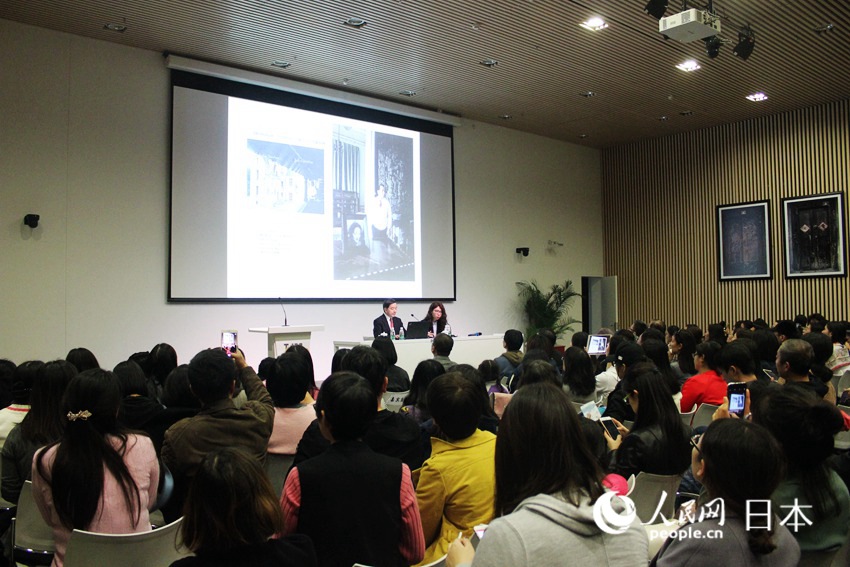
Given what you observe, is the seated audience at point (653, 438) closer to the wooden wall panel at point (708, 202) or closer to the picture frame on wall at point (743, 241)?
the wooden wall panel at point (708, 202)

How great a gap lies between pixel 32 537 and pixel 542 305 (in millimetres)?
10864

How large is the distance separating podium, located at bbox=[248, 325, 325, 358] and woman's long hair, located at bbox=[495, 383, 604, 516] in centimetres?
629

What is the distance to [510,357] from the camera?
5.99m

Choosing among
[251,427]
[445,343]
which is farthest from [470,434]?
[445,343]

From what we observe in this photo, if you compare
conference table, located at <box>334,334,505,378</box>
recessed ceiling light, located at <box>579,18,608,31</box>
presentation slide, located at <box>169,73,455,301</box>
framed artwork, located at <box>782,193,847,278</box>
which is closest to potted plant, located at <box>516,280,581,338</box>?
presentation slide, located at <box>169,73,455,301</box>

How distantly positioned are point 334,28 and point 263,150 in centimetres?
213

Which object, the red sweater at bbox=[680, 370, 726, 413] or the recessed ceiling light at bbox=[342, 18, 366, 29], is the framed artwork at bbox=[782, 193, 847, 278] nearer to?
the recessed ceiling light at bbox=[342, 18, 366, 29]

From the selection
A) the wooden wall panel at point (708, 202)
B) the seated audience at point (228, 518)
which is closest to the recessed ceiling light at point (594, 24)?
the wooden wall panel at point (708, 202)

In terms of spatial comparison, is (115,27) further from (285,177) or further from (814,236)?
(814,236)

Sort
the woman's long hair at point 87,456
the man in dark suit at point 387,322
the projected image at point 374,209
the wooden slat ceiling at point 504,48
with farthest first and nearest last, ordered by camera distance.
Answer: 1. the projected image at point 374,209
2. the man in dark suit at point 387,322
3. the wooden slat ceiling at point 504,48
4. the woman's long hair at point 87,456

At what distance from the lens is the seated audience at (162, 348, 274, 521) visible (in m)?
2.54

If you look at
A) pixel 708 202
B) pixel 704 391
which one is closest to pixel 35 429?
pixel 704 391

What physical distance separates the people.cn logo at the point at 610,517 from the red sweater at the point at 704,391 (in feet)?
9.98

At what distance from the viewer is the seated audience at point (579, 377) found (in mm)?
4336
